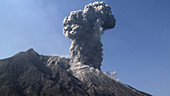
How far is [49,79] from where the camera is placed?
66.2 metres

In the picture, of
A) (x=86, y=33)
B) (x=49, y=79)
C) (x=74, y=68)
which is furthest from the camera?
(x=86, y=33)

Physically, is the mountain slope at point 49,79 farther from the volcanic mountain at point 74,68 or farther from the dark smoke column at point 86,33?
the dark smoke column at point 86,33

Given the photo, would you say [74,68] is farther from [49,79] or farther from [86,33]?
[86,33]

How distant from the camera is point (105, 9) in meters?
86.2

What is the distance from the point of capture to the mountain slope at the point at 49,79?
59.8 metres

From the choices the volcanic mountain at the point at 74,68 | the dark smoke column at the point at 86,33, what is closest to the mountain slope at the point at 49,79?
the volcanic mountain at the point at 74,68

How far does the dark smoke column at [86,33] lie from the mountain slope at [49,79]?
448cm

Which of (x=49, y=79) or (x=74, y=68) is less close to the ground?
(x=74, y=68)

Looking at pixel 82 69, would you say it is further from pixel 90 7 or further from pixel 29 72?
pixel 90 7

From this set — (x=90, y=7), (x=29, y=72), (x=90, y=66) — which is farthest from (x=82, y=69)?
(x=90, y=7)

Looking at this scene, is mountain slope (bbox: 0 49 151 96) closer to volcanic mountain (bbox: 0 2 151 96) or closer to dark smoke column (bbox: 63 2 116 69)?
volcanic mountain (bbox: 0 2 151 96)

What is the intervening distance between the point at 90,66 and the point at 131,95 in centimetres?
1885

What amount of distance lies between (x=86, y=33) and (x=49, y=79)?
25.2 metres

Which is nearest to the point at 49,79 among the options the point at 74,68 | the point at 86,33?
the point at 74,68
